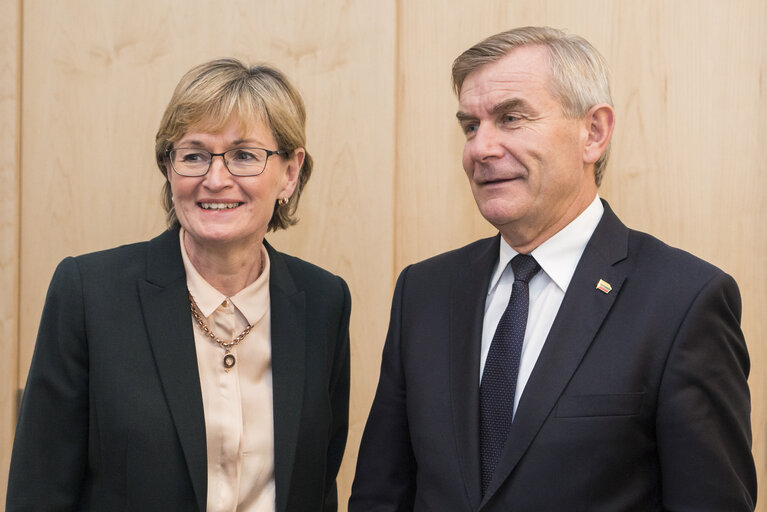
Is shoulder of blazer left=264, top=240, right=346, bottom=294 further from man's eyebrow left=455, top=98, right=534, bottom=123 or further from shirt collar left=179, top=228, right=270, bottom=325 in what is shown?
man's eyebrow left=455, top=98, right=534, bottom=123

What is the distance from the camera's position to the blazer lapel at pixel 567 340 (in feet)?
5.19

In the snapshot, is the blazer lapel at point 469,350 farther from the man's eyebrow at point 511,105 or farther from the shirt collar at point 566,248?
the man's eyebrow at point 511,105

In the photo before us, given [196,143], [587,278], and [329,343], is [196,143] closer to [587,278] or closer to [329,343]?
[329,343]

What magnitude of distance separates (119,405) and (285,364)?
379 millimetres

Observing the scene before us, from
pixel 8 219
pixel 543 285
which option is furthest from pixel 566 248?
pixel 8 219

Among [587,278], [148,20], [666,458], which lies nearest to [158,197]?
[148,20]

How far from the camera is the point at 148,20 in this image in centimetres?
246

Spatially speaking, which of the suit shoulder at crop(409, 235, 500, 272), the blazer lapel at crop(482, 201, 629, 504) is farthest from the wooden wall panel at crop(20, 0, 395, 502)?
the blazer lapel at crop(482, 201, 629, 504)

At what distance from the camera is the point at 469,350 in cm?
175

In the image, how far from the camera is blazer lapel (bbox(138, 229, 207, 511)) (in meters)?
1.78

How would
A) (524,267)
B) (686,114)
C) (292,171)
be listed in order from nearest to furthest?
(524,267), (292,171), (686,114)

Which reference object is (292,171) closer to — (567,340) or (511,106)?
(511,106)

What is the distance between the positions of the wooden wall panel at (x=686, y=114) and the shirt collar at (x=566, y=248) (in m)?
0.67

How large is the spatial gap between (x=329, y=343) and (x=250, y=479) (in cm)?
39
